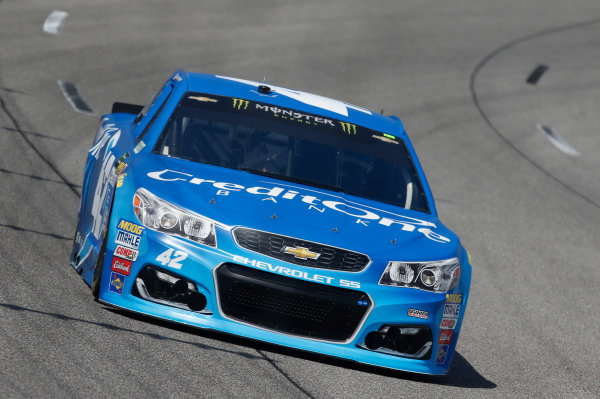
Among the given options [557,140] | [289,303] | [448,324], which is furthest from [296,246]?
[557,140]

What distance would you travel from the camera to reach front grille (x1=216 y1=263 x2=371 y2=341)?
5.39 m

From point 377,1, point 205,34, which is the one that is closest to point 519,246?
point 205,34

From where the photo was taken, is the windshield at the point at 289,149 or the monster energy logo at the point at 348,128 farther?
the monster energy logo at the point at 348,128

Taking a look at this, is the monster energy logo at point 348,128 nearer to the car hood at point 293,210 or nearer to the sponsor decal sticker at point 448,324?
the car hood at point 293,210

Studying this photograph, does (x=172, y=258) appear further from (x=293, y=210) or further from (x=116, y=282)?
(x=293, y=210)

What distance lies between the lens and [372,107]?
1683 cm

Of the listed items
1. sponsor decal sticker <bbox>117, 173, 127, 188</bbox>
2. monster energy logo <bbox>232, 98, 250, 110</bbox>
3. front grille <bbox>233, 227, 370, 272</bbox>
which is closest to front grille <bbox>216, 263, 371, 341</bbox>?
front grille <bbox>233, 227, 370, 272</bbox>

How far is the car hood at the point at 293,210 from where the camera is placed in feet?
18.3

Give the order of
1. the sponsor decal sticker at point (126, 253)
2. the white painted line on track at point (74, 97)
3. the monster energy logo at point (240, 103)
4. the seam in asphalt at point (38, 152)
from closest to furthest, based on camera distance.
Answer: the sponsor decal sticker at point (126, 253) < the monster energy logo at point (240, 103) < the seam in asphalt at point (38, 152) < the white painted line on track at point (74, 97)

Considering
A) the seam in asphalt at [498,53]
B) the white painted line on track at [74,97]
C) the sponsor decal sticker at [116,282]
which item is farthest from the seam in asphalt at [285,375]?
the seam in asphalt at [498,53]

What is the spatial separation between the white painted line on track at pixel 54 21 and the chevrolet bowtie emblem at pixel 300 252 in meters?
14.1

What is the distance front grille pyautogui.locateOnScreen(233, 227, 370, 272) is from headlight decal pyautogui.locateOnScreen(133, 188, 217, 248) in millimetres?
158

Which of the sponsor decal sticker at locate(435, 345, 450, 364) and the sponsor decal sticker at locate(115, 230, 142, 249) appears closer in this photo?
the sponsor decal sticker at locate(115, 230, 142, 249)

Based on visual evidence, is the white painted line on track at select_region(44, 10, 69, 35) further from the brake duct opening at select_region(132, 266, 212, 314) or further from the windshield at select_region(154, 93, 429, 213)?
the brake duct opening at select_region(132, 266, 212, 314)
